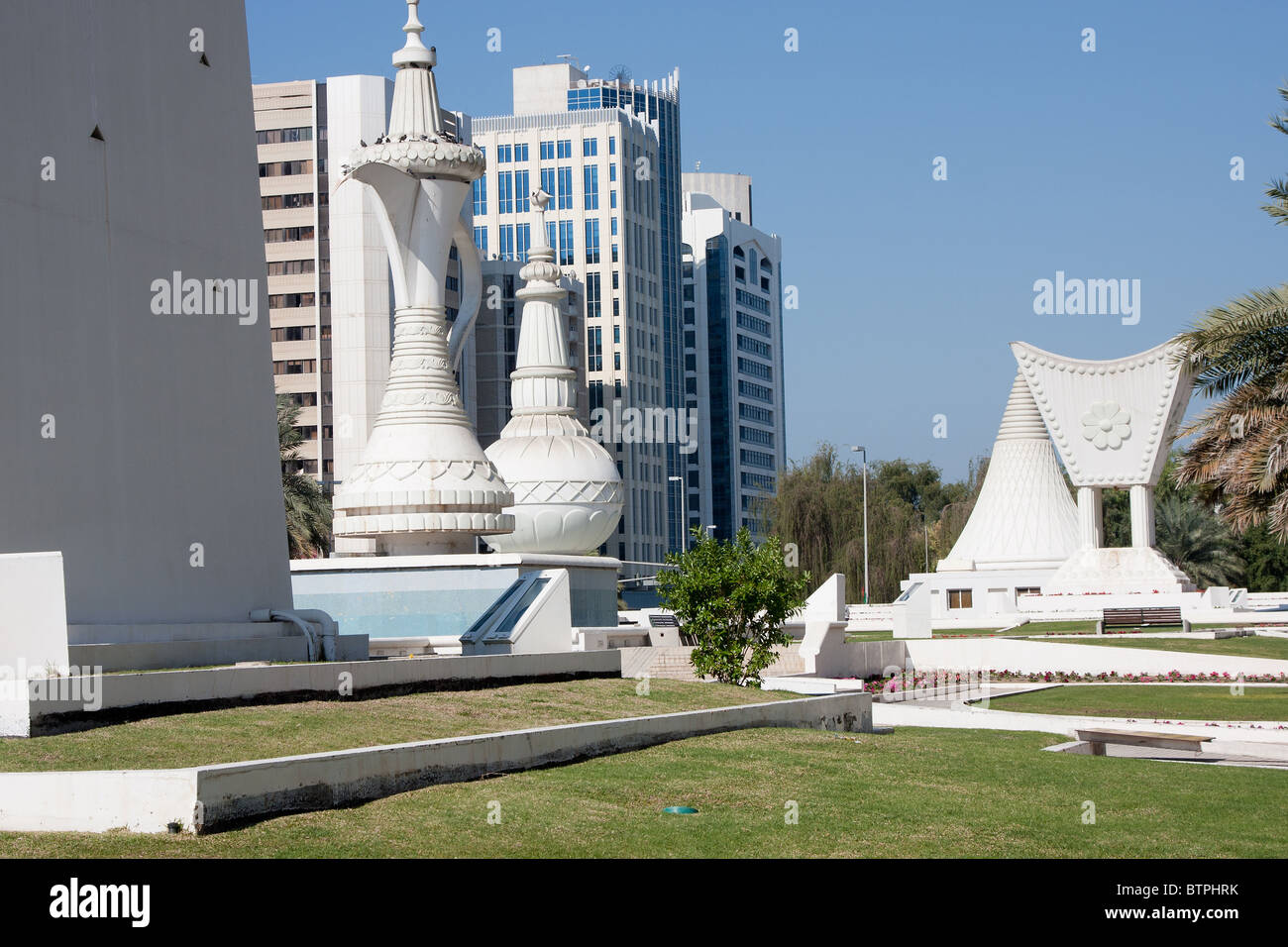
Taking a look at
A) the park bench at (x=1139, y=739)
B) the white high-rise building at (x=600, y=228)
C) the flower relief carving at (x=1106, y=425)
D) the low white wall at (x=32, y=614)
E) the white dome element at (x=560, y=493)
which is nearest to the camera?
the low white wall at (x=32, y=614)

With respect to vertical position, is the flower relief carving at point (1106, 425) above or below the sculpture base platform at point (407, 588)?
above

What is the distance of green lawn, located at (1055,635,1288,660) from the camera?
2825cm

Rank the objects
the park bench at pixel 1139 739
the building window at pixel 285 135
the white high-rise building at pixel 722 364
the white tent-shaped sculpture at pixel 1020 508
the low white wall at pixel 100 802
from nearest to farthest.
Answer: the low white wall at pixel 100 802 < the park bench at pixel 1139 739 < the white tent-shaped sculpture at pixel 1020 508 < the building window at pixel 285 135 < the white high-rise building at pixel 722 364

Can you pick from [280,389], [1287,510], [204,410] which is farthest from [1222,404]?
[280,389]

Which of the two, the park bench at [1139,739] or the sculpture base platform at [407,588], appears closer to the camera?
the park bench at [1139,739]

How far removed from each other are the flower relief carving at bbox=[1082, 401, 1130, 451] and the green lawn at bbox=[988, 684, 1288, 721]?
80.4ft

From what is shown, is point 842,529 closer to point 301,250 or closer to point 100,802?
point 301,250

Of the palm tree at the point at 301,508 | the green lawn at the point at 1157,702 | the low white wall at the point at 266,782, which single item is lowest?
the green lawn at the point at 1157,702

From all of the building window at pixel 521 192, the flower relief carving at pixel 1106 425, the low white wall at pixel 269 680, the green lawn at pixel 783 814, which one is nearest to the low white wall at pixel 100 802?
the green lawn at pixel 783 814

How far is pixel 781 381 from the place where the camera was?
11775 centimetres

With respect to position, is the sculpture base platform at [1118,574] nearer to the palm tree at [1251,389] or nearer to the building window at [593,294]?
the palm tree at [1251,389]

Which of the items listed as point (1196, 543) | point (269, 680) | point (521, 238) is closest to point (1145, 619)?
point (1196, 543)

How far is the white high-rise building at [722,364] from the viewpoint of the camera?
104125mm

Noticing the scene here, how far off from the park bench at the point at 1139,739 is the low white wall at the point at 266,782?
6.74 m
